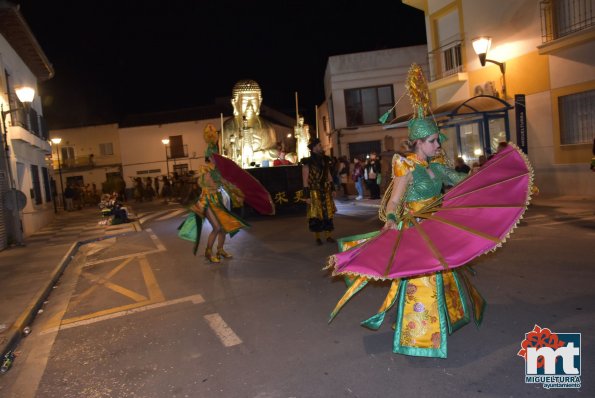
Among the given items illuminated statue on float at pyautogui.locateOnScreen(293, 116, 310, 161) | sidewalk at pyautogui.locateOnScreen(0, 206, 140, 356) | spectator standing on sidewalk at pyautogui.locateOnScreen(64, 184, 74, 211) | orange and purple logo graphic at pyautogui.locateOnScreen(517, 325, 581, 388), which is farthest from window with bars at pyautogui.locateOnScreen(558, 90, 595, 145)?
spectator standing on sidewalk at pyautogui.locateOnScreen(64, 184, 74, 211)

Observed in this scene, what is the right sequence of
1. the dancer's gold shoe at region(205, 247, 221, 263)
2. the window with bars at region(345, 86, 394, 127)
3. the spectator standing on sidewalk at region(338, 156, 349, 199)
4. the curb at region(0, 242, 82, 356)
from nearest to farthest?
the curb at region(0, 242, 82, 356) → the dancer's gold shoe at region(205, 247, 221, 263) → the spectator standing on sidewalk at region(338, 156, 349, 199) → the window with bars at region(345, 86, 394, 127)

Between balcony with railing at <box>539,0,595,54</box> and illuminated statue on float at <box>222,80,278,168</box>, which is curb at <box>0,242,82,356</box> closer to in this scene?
illuminated statue on float at <box>222,80,278,168</box>

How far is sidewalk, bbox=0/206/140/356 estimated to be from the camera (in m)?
5.73

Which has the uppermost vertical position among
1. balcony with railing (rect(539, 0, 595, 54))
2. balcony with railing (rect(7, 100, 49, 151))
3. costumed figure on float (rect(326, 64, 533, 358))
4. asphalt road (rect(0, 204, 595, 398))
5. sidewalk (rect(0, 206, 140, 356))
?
balcony with railing (rect(539, 0, 595, 54))

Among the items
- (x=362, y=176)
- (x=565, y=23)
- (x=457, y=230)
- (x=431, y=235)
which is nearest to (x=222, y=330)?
(x=431, y=235)

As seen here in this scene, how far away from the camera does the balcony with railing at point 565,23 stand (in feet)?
41.8

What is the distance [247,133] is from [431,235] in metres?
13.8

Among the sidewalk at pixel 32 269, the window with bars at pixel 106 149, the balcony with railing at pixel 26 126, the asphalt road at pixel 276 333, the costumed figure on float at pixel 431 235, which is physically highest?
the window with bars at pixel 106 149

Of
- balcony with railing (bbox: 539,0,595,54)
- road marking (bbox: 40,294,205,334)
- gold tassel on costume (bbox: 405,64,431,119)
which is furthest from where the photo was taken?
balcony with railing (bbox: 539,0,595,54)

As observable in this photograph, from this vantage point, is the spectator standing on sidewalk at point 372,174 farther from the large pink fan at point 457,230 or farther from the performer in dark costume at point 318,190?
→ the large pink fan at point 457,230

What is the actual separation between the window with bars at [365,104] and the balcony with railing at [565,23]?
1510cm

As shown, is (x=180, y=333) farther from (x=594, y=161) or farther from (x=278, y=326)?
(x=594, y=161)

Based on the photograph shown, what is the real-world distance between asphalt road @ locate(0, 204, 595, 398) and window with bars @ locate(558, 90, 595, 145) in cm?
614

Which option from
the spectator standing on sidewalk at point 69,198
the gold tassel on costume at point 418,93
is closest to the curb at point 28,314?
the gold tassel on costume at point 418,93
